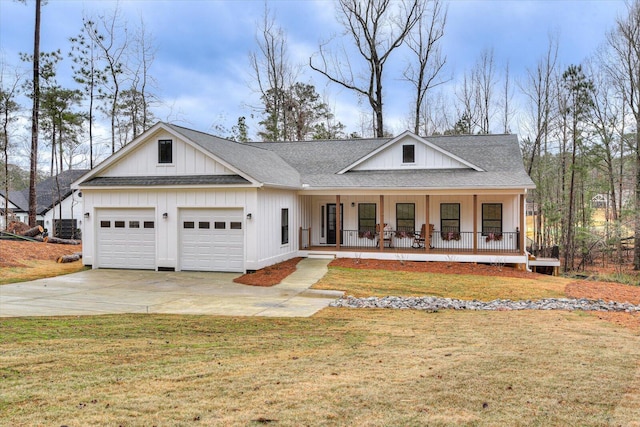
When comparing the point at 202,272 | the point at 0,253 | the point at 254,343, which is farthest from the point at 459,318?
the point at 0,253

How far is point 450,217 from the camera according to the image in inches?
799

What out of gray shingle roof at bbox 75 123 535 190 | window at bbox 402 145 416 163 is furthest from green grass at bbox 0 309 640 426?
window at bbox 402 145 416 163

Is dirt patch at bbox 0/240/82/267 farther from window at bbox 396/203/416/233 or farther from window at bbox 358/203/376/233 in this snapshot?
window at bbox 396/203/416/233

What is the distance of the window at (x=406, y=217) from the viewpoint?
20.7 meters

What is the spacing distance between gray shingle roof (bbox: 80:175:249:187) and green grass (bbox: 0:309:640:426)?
25.6 feet

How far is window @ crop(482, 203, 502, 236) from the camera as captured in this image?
65.1ft

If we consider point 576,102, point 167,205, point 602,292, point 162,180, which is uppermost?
point 576,102

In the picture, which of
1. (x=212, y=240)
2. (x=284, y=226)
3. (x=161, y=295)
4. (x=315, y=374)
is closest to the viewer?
(x=315, y=374)

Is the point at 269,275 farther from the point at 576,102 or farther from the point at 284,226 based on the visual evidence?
the point at 576,102

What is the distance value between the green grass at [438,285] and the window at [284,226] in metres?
2.60

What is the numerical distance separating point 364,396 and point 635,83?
89.1 ft

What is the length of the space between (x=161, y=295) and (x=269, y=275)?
393cm

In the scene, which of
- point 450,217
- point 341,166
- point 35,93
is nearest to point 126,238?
point 341,166

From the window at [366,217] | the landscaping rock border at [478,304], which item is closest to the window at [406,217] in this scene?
the window at [366,217]
